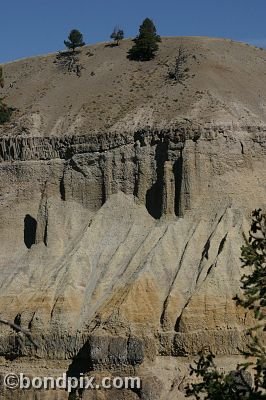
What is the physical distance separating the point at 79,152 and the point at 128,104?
5.65 metres

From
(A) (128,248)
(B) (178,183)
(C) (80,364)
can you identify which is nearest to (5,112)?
(B) (178,183)

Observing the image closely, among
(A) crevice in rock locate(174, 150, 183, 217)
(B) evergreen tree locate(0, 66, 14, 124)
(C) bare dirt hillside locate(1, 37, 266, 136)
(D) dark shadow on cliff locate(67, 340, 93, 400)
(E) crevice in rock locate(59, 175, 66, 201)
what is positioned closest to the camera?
(D) dark shadow on cliff locate(67, 340, 93, 400)

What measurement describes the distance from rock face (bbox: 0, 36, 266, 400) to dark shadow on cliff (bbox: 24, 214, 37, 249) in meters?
0.06

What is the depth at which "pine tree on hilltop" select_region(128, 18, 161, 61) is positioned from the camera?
64250 mm

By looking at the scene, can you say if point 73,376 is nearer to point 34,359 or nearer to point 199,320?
point 34,359

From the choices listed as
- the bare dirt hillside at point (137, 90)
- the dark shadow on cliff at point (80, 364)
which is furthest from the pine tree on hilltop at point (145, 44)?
the dark shadow on cliff at point (80, 364)

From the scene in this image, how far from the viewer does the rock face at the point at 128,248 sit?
41.8 m

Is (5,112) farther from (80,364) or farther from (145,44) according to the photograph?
(80,364)

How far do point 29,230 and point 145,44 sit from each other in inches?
732

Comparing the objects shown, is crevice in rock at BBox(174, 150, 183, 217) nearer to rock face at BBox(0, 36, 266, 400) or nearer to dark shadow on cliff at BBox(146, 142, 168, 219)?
→ rock face at BBox(0, 36, 266, 400)

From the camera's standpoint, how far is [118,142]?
50.2 meters

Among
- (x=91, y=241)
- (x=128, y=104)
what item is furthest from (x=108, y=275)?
(x=128, y=104)

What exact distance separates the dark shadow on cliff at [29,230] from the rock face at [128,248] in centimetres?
6

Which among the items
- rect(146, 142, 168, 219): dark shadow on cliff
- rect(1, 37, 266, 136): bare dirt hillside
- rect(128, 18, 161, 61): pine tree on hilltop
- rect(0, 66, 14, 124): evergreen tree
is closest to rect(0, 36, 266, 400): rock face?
rect(146, 142, 168, 219): dark shadow on cliff
